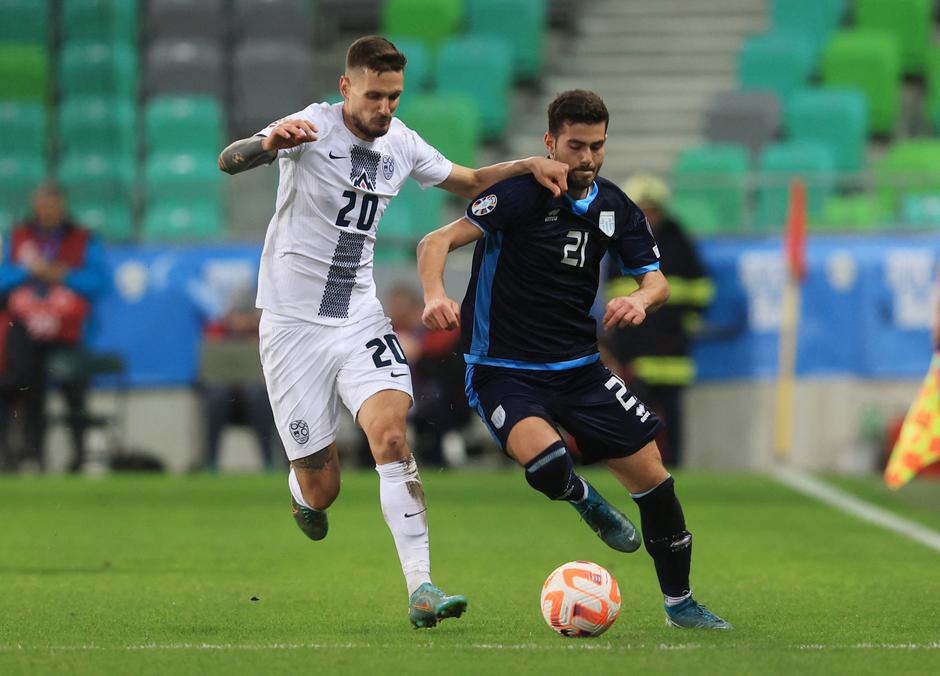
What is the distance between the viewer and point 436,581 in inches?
335

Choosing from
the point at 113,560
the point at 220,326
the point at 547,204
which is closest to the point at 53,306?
the point at 220,326

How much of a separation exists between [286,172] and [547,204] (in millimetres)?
1091

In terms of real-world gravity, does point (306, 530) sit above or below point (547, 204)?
below

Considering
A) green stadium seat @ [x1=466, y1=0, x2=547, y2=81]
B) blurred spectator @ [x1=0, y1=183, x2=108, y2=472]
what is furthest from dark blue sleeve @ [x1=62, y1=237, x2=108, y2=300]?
green stadium seat @ [x1=466, y1=0, x2=547, y2=81]

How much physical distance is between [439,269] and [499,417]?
0.60m

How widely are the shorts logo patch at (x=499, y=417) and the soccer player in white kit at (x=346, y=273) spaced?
396 millimetres

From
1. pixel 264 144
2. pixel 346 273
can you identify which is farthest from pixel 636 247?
pixel 264 144

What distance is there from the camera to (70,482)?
47.2 ft

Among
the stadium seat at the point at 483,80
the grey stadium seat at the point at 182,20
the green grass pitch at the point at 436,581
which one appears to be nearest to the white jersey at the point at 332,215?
the green grass pitch at the point at 436,581

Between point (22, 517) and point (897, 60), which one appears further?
point (897, 60)

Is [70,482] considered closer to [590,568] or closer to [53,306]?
[53,306]

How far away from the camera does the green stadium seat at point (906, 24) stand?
19031mm

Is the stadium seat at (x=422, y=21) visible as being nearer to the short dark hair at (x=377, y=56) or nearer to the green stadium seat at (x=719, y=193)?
the green stadium seat at (x=719, y=193)

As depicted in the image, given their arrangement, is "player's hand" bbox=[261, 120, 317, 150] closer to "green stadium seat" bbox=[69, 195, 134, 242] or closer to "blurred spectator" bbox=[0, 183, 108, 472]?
"blurred spectator" bbox=[0, 183, 108, 472]
